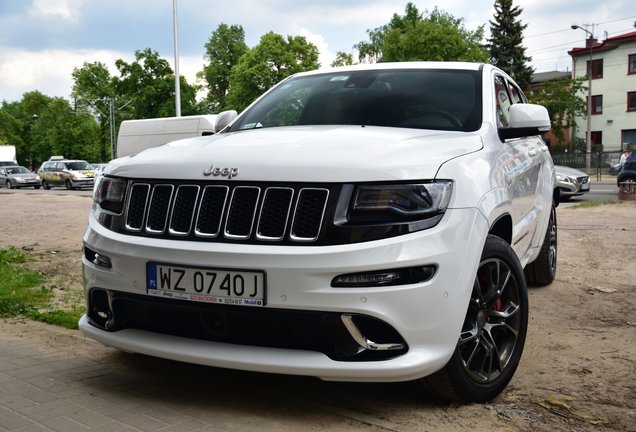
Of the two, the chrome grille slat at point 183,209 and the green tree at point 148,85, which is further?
the green tree at point 148,85

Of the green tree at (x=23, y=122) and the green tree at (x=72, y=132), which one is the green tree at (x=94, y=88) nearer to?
the green tree at (x=72, y=132)

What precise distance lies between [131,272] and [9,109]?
10346 cm

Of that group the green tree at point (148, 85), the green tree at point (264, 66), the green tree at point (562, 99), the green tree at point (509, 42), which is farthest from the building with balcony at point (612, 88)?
the green tree at point (148, 85)

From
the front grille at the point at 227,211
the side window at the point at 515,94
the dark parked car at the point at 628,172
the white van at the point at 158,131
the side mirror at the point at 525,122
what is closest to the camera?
the front grille at the point at 227,211

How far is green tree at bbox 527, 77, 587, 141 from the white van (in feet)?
128

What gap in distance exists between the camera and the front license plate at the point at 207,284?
2.90 m

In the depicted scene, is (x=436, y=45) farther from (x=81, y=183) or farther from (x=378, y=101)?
(x=378, y=101)

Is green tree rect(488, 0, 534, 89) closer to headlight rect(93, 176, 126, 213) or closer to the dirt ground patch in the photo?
the dirt ground patch

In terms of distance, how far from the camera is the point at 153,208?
3.29 meters

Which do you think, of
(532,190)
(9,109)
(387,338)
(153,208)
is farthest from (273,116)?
(9,109)

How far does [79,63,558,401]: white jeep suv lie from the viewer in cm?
285

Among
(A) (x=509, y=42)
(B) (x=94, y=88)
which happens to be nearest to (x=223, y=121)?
(A) (x=509, y=42)

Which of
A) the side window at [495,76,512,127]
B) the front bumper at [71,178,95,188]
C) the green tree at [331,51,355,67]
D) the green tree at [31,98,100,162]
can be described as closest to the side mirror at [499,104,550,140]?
the side window at [495,76,512,127]

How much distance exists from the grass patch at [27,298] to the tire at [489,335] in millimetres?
2829
